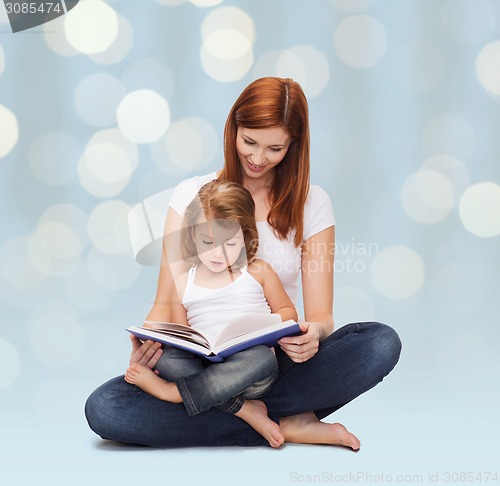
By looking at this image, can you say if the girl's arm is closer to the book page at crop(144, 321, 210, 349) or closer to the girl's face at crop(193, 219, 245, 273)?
the girl's face at crop(193, 219, 245, 273)

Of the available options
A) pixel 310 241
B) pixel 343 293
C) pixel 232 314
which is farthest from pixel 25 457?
pixel 343 293

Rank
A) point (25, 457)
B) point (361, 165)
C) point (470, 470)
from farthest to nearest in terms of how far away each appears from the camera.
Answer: point (361, 165)
point (25, 457)
point (470, 470)

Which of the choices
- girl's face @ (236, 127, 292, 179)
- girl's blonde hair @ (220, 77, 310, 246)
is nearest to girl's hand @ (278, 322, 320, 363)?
girl's blonde hair @ (220, 77, 310, 246)

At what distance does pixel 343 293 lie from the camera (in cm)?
346

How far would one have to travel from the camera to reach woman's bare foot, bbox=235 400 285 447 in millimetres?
2250

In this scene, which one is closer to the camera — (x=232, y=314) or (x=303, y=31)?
(x=232, y=314)

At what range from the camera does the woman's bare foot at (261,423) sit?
88.6 inches

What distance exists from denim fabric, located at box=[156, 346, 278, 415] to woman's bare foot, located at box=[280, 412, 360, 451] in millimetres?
125

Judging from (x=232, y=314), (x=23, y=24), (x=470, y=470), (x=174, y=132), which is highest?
(x=23, y=24)

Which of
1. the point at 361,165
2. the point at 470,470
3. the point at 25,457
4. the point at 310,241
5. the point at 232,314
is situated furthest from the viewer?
the point at 361,165

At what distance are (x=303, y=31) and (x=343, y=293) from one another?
1039mm

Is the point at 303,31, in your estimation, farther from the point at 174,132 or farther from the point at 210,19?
the point at 174,132

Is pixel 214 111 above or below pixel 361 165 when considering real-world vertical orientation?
above

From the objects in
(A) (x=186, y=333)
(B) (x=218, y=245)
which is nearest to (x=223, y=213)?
(B) (x=218, y=245)
